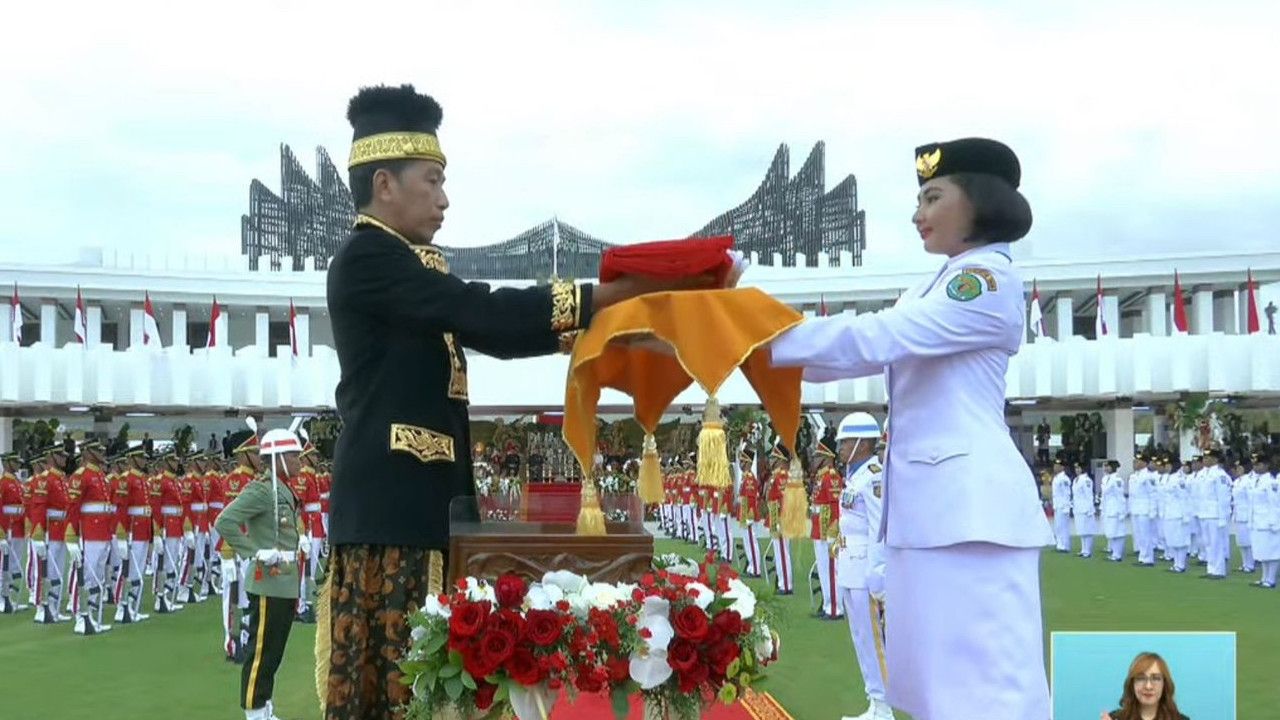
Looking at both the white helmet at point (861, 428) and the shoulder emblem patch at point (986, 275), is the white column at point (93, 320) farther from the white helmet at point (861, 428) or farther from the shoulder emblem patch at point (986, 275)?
the shoulder emblem patch at point (986, 275)

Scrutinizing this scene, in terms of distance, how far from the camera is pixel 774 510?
15.4m

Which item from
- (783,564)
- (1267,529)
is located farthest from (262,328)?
(1267,529)

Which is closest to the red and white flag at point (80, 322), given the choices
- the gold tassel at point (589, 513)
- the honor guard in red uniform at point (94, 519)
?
the honor guard in red uniform at point (94, 519)

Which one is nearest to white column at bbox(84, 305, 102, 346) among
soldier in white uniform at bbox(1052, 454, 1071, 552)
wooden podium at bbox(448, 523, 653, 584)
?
soldier in white uniform at bbox(1052, 454, 1071, 552)

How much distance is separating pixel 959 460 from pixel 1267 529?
14758 millimetres

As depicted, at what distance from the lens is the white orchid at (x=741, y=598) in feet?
9.47

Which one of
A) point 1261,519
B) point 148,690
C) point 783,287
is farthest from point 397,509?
point 783,287

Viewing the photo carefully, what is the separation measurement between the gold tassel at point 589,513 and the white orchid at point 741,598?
34 centimetres

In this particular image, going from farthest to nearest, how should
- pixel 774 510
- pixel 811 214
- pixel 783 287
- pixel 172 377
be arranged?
pixel 811 214, pixel 783 287, pixel 172 377, pixel 774 510

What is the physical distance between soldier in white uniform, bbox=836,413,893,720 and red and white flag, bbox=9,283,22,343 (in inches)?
994

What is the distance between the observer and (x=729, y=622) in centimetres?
283

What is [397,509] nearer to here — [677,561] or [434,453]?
[434,453]

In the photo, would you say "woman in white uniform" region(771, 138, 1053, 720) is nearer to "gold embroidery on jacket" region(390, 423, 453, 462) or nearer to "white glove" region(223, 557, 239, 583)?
"gold embroidery on jacket" region(390, 423, 453, 462)

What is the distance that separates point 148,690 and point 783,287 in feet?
89.7
